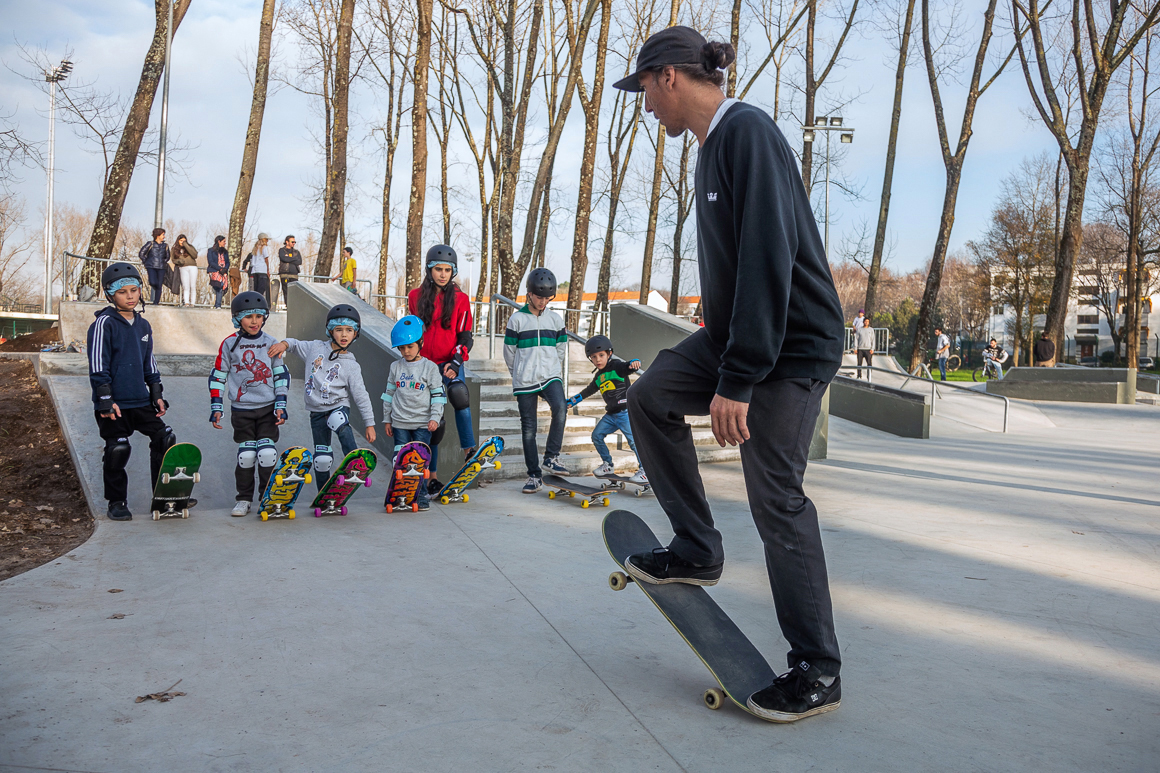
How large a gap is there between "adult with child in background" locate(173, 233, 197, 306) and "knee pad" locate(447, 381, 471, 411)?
1141 cm

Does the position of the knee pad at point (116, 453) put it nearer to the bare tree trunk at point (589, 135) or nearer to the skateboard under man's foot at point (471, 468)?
the skateboard under man's foot at point (471, 468)

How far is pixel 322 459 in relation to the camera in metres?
6.02

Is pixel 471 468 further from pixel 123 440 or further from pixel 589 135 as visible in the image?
pixel 589 135

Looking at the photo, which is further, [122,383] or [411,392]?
[411,392]

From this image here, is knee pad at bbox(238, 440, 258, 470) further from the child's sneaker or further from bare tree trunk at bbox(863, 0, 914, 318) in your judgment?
bare tree trunk at bbox(863, 0, 914, 318)

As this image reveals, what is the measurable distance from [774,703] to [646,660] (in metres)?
0.66

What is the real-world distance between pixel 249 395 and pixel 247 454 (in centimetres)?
45

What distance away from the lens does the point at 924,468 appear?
868 cm

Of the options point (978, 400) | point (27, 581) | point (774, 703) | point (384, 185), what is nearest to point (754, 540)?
point (774, 703)

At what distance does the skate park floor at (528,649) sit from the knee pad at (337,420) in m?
0.75

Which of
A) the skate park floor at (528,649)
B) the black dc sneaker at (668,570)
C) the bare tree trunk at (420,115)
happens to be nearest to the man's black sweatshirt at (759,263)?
the black dc sneaker at (668,570)

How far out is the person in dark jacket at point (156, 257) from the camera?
46.0 feet

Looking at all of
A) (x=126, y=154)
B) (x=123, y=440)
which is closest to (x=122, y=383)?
(x=123, y=440)

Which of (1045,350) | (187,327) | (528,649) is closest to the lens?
(528,649)
